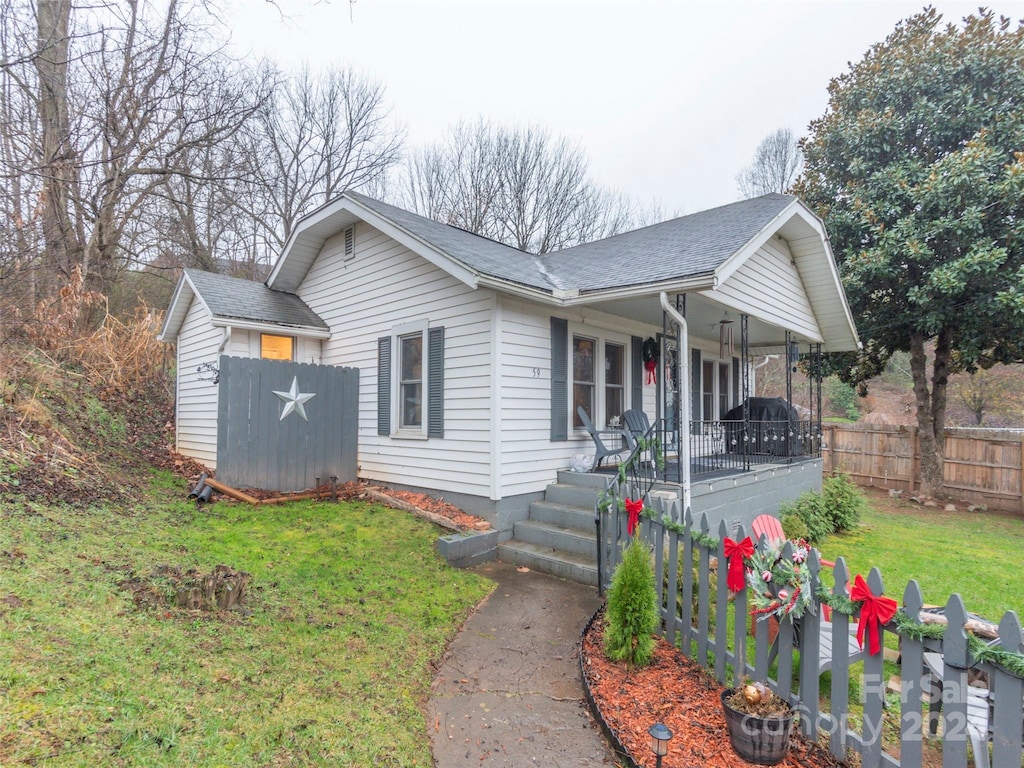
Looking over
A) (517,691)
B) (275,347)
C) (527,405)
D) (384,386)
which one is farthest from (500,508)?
(275,347)

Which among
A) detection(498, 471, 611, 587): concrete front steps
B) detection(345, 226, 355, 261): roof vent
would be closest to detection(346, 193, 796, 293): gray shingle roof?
detection(345, 226, 355, 261): roof vent

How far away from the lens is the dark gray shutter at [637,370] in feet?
28.3

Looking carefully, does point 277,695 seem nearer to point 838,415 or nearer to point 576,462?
point 576,462

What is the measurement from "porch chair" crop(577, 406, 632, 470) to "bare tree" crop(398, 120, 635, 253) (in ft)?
52.1

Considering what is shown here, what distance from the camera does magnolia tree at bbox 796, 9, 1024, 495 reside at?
10.3 m

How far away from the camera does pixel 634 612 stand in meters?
3.40

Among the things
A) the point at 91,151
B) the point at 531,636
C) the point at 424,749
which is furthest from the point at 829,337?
the point at 91,151

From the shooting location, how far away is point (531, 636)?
4.16 metres

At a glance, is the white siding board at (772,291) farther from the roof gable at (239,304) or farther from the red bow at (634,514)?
the roof gable at (239,304)

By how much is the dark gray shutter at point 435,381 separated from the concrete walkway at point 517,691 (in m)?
2.78

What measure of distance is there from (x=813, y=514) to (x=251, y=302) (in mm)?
10379

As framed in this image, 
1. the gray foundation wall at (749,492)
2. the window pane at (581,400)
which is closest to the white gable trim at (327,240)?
the window pane at (581,400)

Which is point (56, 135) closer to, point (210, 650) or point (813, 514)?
point (210, 650)

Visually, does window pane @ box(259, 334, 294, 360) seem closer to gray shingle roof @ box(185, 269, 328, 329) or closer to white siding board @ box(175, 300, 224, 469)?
gray shingle roof @ box(185, 269, 328, 329)
